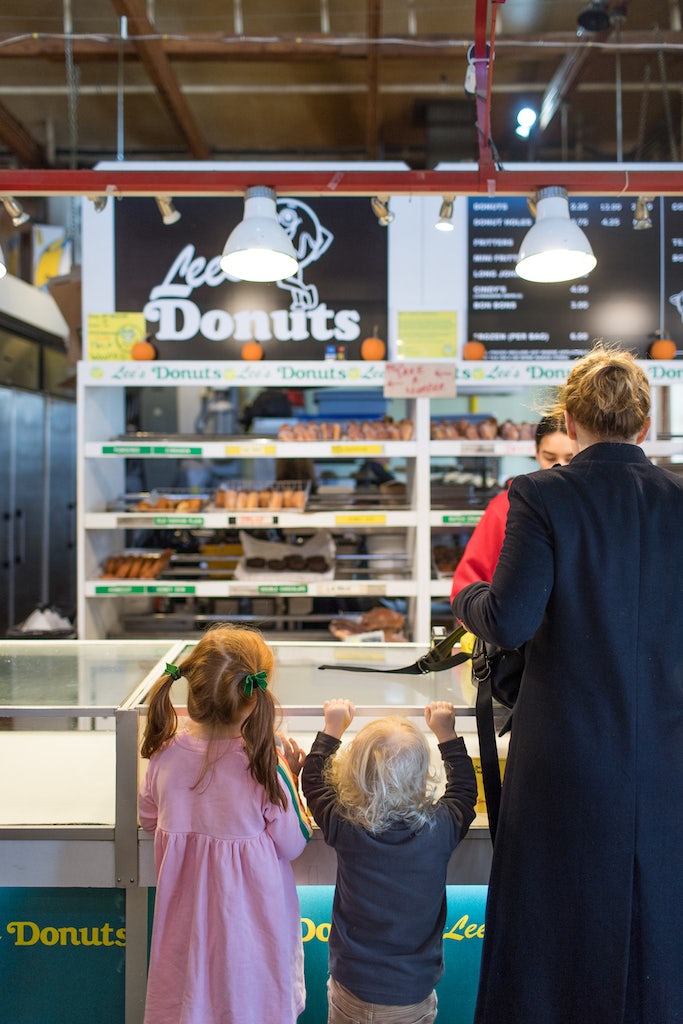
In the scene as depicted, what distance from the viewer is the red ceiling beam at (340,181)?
2.49 m

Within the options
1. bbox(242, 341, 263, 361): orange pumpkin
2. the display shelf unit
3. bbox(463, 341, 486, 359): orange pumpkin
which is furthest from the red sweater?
bbox(242, 341, 263, 361): orange pumpkin

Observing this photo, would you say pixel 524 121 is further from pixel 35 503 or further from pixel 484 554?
pixel 35 503

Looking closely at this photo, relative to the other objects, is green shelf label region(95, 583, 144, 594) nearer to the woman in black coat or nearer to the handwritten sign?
the handwritten sign

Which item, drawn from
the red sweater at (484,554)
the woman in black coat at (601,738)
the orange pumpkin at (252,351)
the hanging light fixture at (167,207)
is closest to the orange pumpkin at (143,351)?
the orange pumpkin at (252,351)

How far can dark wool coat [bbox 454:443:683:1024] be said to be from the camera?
4.97 feet

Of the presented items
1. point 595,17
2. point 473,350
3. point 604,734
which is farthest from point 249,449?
point 595,17

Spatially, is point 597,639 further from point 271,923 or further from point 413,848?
point 271,923

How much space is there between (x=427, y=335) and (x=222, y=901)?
3.51 m

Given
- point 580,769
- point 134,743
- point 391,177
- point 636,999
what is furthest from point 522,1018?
point 391,177

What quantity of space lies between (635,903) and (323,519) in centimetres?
295

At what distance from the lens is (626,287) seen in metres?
4.71

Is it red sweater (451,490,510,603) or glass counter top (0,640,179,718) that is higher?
red sweater (451,490,510,603)

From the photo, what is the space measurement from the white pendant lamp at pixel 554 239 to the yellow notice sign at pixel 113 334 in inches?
106

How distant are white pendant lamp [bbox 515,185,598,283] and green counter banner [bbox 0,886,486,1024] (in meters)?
1.93
